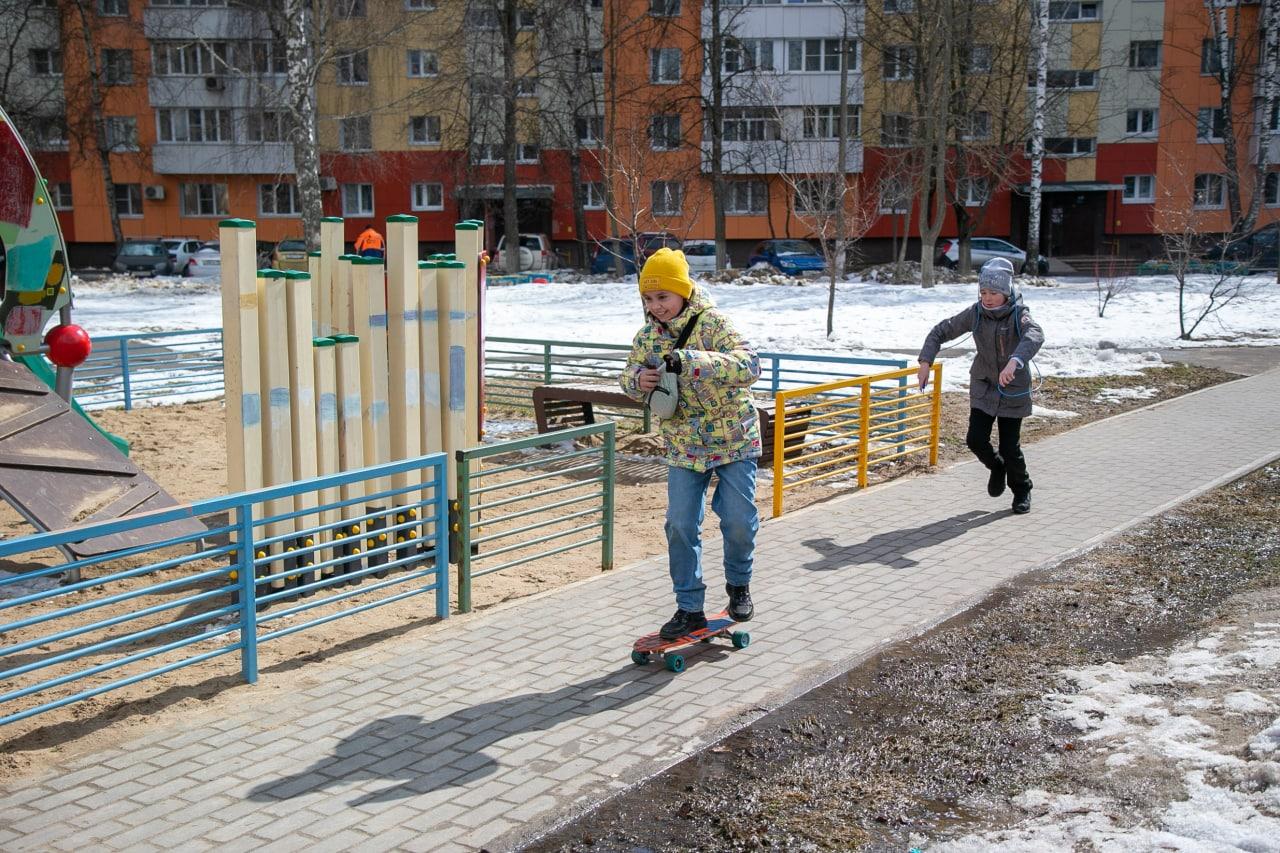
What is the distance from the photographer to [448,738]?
487cm

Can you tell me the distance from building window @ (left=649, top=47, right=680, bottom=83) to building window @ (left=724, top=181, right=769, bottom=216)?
4.50 meters

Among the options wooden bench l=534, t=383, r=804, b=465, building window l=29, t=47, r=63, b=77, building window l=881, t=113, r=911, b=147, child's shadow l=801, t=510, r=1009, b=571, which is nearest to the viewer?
child's shadow l=801, t=510, r=1009, b=571

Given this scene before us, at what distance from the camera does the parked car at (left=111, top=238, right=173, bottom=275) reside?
4038cm

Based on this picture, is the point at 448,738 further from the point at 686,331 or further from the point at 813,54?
the point at 813,54

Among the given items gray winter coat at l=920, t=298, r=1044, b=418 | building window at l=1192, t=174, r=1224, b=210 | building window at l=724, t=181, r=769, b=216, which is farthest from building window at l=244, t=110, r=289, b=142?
gray winter coat at l=920, t=298, r=1044, b=418

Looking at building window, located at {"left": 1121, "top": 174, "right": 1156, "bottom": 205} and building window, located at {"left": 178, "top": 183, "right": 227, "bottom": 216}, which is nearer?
building window, located at {"left": 1121, "top": 174, "right": 1156, "bottom": 205}

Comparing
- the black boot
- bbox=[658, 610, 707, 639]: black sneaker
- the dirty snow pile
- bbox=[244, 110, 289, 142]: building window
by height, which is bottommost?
the dirty snow pile

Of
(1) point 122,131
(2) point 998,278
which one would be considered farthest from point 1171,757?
(1) point 122,131

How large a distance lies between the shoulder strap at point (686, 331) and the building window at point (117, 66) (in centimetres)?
4730

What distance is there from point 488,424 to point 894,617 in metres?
7.99

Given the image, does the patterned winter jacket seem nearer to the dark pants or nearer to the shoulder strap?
the shoulder strap

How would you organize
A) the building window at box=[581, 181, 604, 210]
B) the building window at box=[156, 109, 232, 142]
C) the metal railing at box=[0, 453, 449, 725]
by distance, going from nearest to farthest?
the metal railing at box=[0, 453, 449, 725] < the building window at box=[581, 181, 604, 210] < the building window at box=[156, 109, 232, 142]

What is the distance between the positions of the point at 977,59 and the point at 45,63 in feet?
117

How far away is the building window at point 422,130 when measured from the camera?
157 ft
